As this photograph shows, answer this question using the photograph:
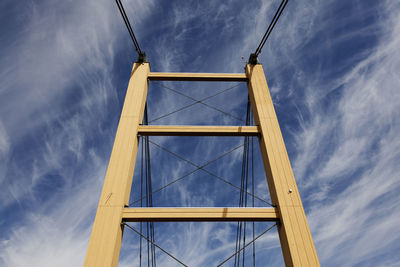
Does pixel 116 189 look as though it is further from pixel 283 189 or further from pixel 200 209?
pixel 283 189

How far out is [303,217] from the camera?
194 inches

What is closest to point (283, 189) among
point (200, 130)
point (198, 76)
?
point (200, 130)

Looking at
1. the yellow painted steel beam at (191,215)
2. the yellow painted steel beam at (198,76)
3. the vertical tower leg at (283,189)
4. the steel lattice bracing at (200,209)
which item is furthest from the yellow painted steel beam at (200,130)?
the yellow painted steel beam at (198,76)

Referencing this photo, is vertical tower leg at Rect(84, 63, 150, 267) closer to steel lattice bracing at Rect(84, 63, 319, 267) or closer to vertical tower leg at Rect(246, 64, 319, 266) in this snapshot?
steel lattice bracing at Rect(84, 63, 319, 267)

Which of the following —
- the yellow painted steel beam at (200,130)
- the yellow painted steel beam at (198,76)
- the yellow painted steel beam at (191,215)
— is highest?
the yellow painted steel beam at (198,76)

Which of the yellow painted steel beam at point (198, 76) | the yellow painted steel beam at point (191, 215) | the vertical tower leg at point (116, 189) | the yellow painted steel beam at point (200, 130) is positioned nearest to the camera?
the vertical tower leg at point (116, 189)

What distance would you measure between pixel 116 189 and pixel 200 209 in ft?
6.42

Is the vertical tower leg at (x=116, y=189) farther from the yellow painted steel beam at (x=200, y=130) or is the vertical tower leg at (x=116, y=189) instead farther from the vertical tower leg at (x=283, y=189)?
the vertical tower leg at (x=283, y=189)

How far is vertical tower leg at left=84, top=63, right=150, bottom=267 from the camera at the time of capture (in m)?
4.36

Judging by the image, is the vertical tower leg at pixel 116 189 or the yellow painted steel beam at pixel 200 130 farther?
the yellow painted steel beam at pixel 200 130

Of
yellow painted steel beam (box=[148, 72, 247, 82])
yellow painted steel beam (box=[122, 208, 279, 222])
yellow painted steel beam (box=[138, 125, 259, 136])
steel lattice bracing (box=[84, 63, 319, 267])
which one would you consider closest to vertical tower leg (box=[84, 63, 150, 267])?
steel lattice bracing (box=[84, 63, 319, 267])

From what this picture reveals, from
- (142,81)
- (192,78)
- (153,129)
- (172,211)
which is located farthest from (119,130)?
(192,78)

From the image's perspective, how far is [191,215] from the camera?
493 cm

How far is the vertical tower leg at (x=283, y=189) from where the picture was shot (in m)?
4.54
